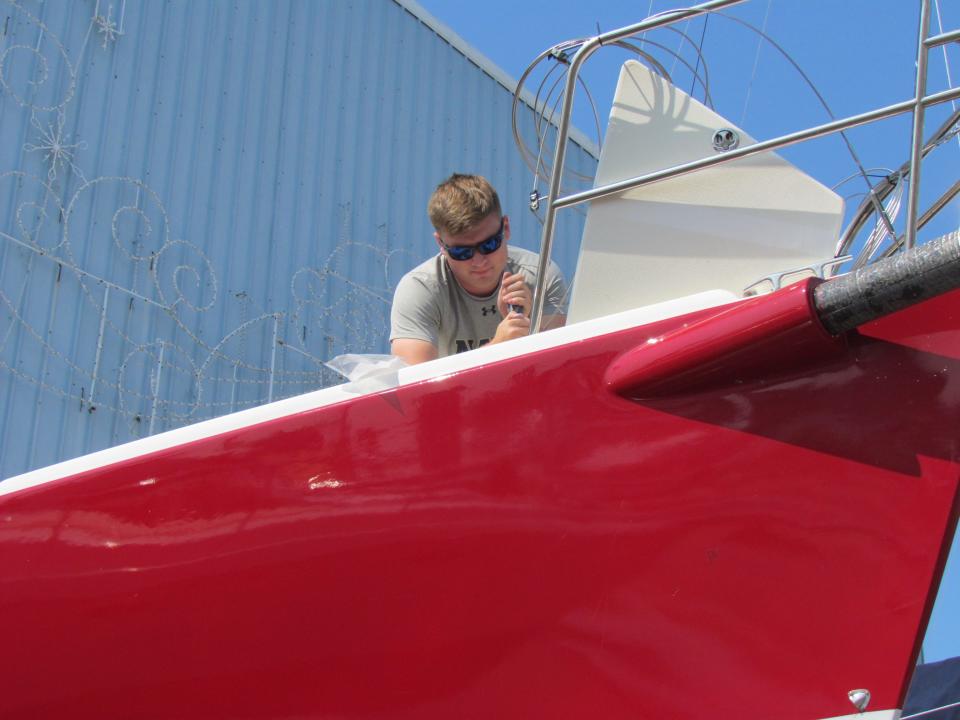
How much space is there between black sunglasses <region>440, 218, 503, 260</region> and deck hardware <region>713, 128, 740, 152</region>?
0.55 meters

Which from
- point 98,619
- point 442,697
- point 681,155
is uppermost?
point 681,155

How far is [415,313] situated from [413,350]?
12 cm

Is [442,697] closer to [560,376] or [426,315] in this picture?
[560,376]

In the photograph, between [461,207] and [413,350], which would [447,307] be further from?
[461,207]

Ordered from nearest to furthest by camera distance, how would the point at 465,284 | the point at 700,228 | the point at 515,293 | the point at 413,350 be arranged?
the point at 700,228
the point at 515,293
the point at 413,350
the point at 465,284

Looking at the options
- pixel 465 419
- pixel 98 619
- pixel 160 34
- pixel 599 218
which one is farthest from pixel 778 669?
pixel 160 34

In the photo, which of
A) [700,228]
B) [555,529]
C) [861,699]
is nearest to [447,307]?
[700,228]

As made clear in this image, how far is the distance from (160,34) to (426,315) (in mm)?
4936

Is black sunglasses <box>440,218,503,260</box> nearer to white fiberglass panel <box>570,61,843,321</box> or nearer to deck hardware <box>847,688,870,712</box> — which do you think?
white fiberglass panel <box>570,61,843,321</box>

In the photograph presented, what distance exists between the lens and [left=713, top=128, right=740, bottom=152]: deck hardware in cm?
225

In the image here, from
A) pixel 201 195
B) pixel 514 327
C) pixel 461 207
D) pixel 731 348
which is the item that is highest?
pixel 201 195

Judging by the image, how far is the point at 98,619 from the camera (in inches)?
76.9

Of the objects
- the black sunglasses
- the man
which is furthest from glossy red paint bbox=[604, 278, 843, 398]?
the black sunglasses

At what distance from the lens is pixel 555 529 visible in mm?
1821
